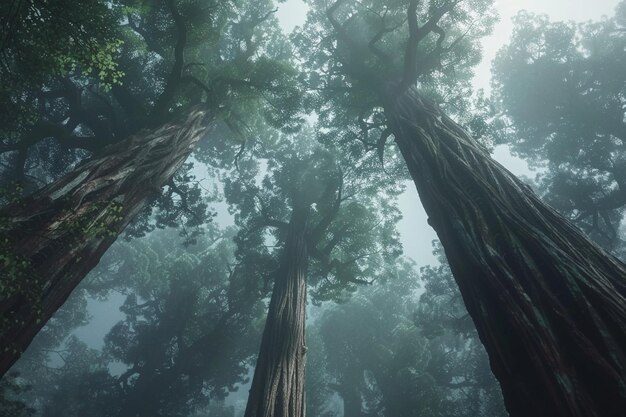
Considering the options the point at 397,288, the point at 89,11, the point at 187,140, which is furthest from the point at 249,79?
the point at 397,288

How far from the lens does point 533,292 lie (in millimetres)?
2203

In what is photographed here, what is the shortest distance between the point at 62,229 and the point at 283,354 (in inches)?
148

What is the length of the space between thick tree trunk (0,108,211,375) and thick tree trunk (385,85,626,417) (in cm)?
308

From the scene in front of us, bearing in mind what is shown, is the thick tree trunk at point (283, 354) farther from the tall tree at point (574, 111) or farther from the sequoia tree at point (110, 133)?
the tall tree at point (574, 111)

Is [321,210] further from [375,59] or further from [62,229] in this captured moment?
[62,229]

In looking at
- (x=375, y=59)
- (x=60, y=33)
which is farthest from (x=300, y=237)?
(x=60, y=33)

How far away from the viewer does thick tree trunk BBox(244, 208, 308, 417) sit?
487cm

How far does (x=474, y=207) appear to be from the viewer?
10.2 ft

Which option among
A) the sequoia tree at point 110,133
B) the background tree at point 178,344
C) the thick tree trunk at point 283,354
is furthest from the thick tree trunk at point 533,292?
the background tree at point 178,344

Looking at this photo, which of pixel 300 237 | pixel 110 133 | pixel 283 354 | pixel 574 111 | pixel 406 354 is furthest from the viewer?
pixel 406 354

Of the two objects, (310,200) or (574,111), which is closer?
(310,200)

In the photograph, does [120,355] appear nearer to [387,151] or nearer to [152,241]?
[152,241]

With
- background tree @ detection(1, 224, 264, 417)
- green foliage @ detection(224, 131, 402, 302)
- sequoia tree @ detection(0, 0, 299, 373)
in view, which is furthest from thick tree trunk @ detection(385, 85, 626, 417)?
background tree @ detection(1, 224, 264, 417)

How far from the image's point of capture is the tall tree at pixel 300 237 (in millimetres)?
5344
